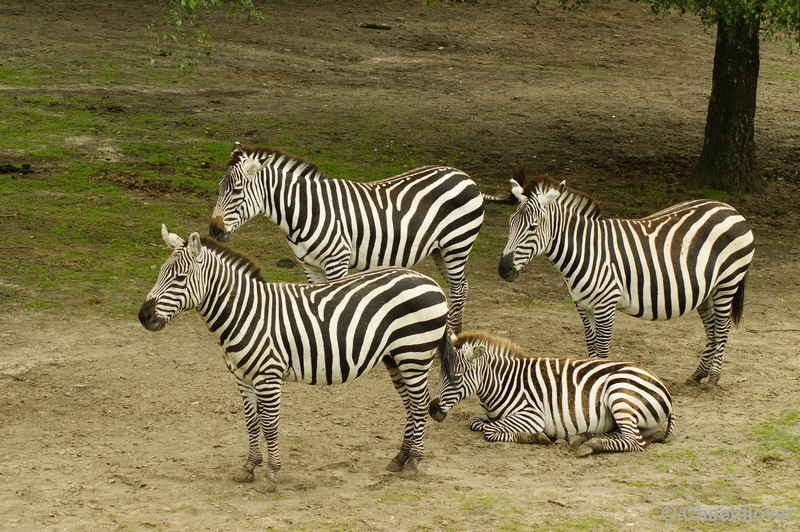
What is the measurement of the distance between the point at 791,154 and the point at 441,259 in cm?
1071

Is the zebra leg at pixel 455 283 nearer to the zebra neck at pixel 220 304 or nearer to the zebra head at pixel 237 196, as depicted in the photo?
the zebra head at pixel 237 196

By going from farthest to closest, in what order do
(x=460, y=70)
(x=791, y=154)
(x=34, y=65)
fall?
(x=460, y=70) < (x=34, y=65) < (x=791, y=154)

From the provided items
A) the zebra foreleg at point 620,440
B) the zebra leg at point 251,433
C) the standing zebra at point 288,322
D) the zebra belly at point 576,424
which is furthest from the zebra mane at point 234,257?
the zebra foreleg at point 620,440

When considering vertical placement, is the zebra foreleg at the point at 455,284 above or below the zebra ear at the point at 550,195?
below

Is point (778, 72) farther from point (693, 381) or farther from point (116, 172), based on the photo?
point (116, 172)

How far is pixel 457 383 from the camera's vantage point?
8.30 m

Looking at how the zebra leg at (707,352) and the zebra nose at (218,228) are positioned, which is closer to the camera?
the zebra nose at (218,228)

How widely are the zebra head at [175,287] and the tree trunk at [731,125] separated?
37.1ft

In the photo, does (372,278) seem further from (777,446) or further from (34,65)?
(34,65)

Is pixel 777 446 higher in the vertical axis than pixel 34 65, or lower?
lower

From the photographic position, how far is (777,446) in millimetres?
7871

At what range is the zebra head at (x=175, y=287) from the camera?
22.5 ft

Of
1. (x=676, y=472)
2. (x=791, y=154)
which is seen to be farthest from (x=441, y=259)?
(x=791, y=154)

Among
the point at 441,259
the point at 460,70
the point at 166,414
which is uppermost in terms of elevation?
the point at 460,70
